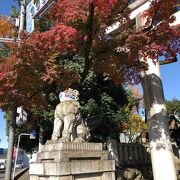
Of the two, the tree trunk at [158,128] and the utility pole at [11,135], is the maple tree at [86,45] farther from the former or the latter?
the tree trunk at [158,128]

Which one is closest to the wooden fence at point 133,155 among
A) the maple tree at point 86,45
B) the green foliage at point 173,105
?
the maple tree at point 86,45

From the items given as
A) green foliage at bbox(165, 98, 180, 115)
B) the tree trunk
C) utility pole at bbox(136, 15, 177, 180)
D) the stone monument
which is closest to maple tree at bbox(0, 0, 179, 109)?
the stone monument

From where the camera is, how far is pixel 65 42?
10.5 m

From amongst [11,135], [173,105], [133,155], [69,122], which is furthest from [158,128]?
[173,105]

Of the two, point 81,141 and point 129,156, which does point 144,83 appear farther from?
point 81,141

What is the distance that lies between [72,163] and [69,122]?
1295 mm

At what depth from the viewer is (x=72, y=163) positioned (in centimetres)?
777

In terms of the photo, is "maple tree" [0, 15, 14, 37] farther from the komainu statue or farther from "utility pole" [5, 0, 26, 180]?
the komainu statue

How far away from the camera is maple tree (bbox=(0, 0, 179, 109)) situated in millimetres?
9977

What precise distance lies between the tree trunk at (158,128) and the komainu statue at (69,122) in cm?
574

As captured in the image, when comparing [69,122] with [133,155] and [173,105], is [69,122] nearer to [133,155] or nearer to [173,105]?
[133,155]

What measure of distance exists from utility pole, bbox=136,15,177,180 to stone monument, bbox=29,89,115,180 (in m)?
5.62

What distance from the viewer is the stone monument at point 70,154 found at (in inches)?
301

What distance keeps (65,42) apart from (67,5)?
4.71 feet
